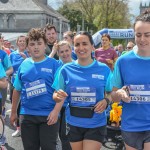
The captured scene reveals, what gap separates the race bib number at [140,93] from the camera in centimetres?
337

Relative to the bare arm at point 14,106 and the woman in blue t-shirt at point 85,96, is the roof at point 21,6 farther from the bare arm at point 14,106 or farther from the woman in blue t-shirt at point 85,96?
the woman in blue t-shirt at point 85,96

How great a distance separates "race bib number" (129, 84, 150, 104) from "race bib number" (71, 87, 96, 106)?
1.87ft

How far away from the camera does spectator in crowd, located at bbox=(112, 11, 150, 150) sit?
11.0ft

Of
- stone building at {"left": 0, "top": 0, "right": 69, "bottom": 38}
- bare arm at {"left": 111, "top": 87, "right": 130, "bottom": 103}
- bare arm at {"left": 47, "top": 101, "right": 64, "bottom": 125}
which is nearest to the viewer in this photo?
bare arm at {"left": 111, "top": 87, "right": 130, "bottom": 103}

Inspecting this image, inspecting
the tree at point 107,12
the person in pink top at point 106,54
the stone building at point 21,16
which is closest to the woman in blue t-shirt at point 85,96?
the person in pink top at point 106,54

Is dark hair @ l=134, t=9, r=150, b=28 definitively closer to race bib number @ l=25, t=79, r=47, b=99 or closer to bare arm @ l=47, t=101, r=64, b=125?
bare arm @ l=47, t=101, r=64, b=125

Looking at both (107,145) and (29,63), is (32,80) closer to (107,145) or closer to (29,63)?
(29,63)

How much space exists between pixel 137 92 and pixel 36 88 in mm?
1343

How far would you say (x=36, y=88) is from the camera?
169 inches

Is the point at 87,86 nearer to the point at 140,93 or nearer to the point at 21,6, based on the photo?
the point at 140,93

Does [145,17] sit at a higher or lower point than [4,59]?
higher

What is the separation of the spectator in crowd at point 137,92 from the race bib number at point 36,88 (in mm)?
1134

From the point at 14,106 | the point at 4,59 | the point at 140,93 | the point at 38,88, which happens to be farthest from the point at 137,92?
the point at 4,59

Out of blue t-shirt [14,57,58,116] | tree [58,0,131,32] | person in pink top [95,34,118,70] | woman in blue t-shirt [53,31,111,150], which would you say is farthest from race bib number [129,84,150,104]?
tree [58,0,131,32]
